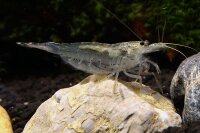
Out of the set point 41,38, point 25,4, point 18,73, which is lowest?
point 18,73

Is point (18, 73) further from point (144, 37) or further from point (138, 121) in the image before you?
point (138, 121)

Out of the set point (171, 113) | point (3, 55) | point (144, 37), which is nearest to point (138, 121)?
point (171, 113)

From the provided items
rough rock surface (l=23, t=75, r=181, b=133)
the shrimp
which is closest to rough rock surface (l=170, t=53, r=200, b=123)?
rough rock surface (l=23, t=75, r=181, b=133)

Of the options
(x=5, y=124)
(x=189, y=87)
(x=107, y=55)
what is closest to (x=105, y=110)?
(x=107, y=55)

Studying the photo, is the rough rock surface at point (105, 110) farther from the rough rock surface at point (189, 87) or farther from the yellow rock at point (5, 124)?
the yellow rock at point (5, 124)

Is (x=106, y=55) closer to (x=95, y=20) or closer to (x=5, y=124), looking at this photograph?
(x=5, y=124)

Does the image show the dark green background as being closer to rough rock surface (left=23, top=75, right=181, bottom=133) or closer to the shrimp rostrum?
the shrimp rostrum
